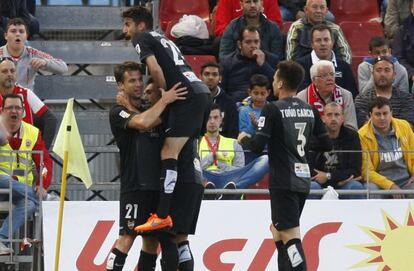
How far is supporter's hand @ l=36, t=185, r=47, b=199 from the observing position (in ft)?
47.5

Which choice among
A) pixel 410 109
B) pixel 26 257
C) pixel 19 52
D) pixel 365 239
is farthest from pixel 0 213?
pixel 410 109

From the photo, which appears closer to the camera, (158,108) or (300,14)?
(158,108)

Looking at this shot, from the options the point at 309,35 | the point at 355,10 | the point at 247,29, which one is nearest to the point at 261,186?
the point at 247,29

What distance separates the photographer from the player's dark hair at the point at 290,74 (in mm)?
12805

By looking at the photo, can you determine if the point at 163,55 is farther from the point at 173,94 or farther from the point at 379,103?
the point at 379,103

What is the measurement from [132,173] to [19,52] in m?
4.35

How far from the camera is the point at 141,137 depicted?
12.6 meters

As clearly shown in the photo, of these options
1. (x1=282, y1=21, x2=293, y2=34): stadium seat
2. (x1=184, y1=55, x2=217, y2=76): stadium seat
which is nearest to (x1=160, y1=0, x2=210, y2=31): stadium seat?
(x1=282, y1=21, x2=293, y2=34): stadium seat

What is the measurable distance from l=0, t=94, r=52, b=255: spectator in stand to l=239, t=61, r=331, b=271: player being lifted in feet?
8.69

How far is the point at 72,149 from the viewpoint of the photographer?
13523 mm

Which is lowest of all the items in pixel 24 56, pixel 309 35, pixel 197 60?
pixel 197 60

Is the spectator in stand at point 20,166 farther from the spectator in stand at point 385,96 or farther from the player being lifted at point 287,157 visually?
the spectator in stand at point 385,96

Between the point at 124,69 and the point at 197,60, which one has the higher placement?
the point at 124,69

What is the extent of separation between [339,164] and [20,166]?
127 inches
